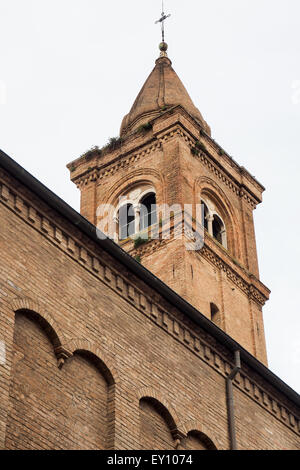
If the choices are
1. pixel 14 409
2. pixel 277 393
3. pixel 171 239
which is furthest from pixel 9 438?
pixel 171 239

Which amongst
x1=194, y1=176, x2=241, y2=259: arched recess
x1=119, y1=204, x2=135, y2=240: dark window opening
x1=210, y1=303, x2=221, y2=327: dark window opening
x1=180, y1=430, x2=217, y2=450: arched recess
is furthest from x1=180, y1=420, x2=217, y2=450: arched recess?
x1=194, y1=176, x2=241, y2=259: arched recess

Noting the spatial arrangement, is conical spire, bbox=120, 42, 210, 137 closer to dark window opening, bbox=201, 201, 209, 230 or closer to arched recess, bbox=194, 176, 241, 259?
arched recess, bbox=194, 176, 241, 259

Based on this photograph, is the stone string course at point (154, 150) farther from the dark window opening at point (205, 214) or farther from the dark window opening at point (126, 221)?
the dark window opening at point (126, 221)

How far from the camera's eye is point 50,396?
50.1 ft

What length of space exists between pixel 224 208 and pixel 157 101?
435 centimetres

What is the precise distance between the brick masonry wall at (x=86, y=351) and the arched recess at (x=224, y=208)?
45.3ft

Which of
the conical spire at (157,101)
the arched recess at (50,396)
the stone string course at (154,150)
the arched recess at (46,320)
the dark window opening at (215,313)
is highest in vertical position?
the conical spire at (157,101)

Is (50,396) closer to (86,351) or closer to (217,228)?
(86,351)

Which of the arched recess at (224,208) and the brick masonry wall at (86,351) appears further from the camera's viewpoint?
the arched recess at (224,208)

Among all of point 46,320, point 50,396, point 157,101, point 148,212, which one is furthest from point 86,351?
point 157,101

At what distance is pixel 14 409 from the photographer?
1442 cm

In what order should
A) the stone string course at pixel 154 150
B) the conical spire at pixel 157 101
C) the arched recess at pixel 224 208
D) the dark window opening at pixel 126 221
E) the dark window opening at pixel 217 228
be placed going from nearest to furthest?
the dark window opening at pixel 126 221, the stone string course at pixel 154 150, the arched recess at pixel 224 208, the dark window opening at pixel 217 228, the conical spire at pixel 157 101

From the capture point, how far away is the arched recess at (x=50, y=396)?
1455 centimetres

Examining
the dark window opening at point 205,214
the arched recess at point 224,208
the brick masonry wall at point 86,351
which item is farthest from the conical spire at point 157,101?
the brick masonry wall at point 86,351
